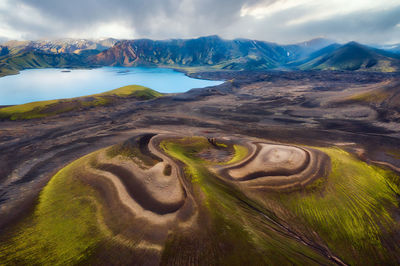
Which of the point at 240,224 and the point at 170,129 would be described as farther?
the point at 170,129

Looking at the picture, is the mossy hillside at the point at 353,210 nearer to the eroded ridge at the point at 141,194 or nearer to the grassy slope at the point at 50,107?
the eroded ridge at the point at 141,194

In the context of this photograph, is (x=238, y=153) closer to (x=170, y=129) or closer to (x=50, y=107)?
(x=170, y=129)

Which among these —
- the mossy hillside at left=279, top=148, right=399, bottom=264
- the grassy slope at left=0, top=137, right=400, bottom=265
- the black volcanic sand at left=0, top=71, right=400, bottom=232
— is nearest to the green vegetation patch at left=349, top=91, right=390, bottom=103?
the black volcanic sand at left=0, top=71, right=400, bottom=232

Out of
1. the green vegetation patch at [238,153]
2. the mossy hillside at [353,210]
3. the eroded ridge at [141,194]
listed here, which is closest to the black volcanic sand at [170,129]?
the eroded ridge at [141,194]

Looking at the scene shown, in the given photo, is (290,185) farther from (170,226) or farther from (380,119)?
(380,119)

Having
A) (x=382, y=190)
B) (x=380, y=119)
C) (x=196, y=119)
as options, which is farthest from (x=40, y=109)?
(x=380, y=119)

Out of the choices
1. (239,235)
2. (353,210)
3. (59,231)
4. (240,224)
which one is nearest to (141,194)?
(59,231)
